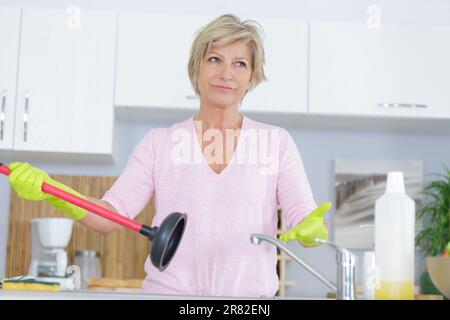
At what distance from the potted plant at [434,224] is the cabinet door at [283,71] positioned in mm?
552

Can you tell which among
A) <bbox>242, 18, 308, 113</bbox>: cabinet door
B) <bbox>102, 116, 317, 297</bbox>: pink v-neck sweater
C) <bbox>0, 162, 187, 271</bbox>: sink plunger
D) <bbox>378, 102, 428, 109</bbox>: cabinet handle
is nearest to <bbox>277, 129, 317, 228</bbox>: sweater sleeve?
<bbox>102, 116, 317, 297</bbox>: pink v-neck sweater

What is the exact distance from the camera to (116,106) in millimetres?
2611

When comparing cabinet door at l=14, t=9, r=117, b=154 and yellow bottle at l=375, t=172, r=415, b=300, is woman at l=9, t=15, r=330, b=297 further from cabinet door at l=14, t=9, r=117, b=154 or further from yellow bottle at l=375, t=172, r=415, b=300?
cabinet door at l=14, t=9, r=117, b=154

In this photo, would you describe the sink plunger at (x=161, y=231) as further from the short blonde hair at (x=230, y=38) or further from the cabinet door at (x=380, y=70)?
the cabinet door at (x=380, y=70)

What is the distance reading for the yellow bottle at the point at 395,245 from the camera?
4.05 feet

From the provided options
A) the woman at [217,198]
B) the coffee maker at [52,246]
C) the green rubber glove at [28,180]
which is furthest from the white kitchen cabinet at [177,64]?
the green rubber glove at [28,180]

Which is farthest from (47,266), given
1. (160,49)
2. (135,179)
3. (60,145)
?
(135,179)

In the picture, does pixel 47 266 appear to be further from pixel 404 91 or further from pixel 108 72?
pixel 404 91

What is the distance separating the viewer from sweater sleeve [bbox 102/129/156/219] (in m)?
1.52

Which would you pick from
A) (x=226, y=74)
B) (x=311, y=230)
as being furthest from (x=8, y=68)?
(x=311, y=230)

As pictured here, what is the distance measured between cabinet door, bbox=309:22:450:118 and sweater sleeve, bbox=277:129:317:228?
1.11m

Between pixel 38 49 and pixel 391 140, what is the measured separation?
1283 mm

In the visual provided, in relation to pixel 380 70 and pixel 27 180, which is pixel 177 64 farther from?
pixel 27 180
